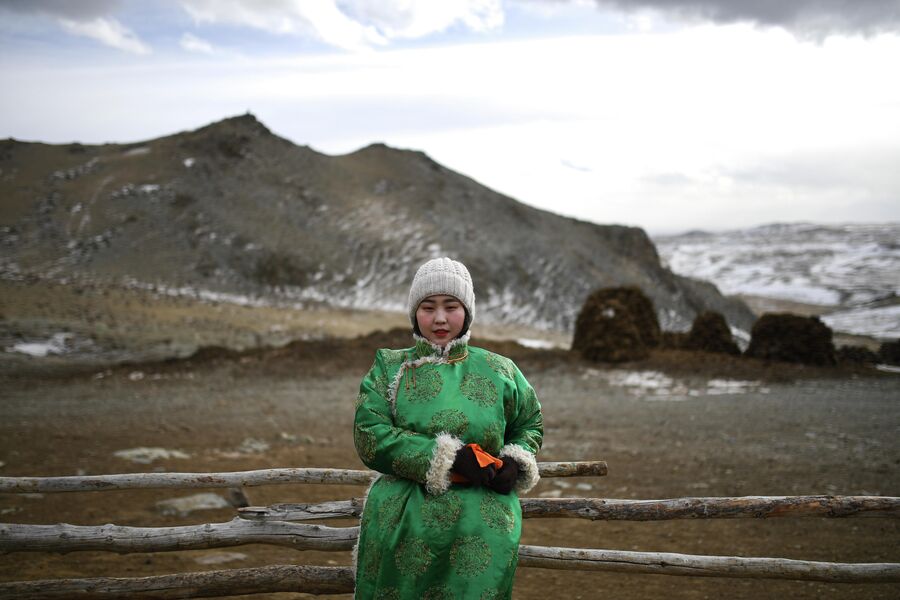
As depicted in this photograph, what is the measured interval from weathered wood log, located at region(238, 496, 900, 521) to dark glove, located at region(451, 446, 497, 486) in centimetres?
143

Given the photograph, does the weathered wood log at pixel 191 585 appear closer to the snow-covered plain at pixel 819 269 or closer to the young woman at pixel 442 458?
the young woman at pixel 442 458

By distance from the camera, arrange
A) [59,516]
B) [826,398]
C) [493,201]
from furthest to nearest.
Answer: [493,201]
[826,398]
[59,516]

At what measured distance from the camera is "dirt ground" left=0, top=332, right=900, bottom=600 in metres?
5.52

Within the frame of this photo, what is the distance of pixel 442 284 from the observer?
2.64 metres

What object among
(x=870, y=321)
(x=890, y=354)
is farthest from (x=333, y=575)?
(x=870, y=321)

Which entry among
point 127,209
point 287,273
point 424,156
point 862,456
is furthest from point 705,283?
point 862,456

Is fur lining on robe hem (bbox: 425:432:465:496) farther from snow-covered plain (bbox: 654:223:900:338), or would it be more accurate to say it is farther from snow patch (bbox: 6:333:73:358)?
snow-covered plain (bbox: 654:223:900:338)

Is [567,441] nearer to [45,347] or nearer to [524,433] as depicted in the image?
[524,433]

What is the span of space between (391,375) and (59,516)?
5.20m

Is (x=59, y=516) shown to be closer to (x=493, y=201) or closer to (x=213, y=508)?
(x=213, y=508)

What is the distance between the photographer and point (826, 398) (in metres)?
12.1

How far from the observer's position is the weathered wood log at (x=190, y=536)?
3.93 metres

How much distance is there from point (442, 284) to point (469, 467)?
2.31ft

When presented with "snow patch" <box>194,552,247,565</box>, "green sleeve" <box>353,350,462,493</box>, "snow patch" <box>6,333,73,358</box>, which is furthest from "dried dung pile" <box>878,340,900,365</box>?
"snow patch" <box>6,333,73,358</box>
